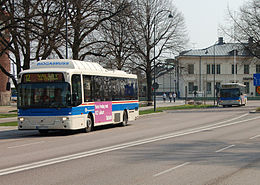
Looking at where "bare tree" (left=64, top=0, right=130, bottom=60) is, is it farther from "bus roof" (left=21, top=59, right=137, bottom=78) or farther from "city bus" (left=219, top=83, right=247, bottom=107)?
"city bus" (left=219, top=83, right=247, bottom=107)

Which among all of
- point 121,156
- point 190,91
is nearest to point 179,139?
point 121,156

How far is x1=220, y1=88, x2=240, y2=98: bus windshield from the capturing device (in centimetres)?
5762

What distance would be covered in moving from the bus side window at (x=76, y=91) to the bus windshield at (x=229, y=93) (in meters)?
39.8

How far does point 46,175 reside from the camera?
30.6ft

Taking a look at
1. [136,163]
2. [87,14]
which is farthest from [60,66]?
[87,14]

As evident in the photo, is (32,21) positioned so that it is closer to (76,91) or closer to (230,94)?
(76,91)

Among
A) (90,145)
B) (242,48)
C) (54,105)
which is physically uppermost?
(242,48)

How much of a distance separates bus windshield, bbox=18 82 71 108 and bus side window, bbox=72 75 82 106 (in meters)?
0.28

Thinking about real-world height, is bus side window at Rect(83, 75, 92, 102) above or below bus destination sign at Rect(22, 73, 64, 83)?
below

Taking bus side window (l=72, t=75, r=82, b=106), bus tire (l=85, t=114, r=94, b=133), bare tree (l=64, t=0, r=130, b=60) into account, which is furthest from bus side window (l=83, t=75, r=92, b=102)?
→ bare tree (l=64, t=0, r=130, b=60)

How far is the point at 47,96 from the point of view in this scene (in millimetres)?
19891

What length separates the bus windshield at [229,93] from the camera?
189 feet

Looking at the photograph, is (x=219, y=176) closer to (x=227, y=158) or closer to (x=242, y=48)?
(x=227, y=158)

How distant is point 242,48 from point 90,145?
106 feet
